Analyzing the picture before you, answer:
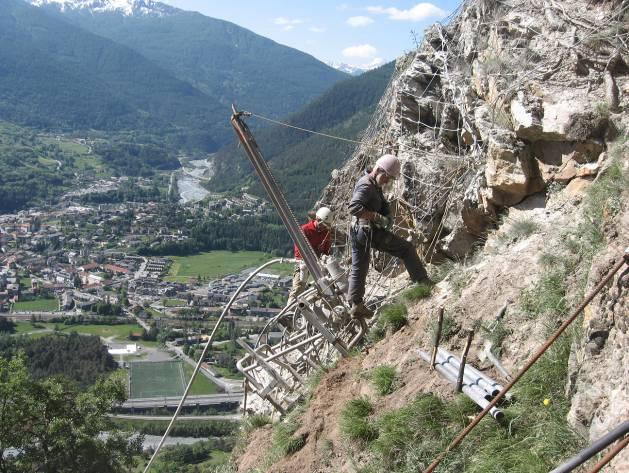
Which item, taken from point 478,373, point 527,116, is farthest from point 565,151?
point 478,373

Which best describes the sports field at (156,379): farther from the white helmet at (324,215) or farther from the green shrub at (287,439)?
the green shrub at (287,439)

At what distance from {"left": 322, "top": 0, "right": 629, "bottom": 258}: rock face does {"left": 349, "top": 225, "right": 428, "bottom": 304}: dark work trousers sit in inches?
59.7

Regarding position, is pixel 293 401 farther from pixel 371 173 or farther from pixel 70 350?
pixel 70 350

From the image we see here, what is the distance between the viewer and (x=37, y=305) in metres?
78.6

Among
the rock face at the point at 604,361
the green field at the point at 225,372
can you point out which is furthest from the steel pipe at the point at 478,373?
the green field at the point at 225,372

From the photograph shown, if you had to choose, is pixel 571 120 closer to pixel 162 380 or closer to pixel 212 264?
pixel 162 380

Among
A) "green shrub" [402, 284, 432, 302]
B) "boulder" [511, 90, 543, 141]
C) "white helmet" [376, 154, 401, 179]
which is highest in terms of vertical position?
"boulder" [511, 90, 543, 141]

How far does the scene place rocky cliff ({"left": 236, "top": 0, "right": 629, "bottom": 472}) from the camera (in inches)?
177

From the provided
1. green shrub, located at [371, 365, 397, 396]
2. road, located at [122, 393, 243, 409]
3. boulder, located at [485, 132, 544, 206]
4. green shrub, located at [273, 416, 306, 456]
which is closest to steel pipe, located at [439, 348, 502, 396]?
green shrub, located at [371, 365, 397, 396]

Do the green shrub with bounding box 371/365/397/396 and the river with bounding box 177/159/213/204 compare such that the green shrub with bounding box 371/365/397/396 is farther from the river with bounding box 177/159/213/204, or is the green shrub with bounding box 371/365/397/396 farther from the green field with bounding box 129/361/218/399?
the river with bounding box 177/159/213/204

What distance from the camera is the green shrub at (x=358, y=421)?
5.90m

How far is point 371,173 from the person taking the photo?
769 cm

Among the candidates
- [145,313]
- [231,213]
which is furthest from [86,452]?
[231,213]

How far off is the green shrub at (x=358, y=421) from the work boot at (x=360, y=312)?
1751 mm
